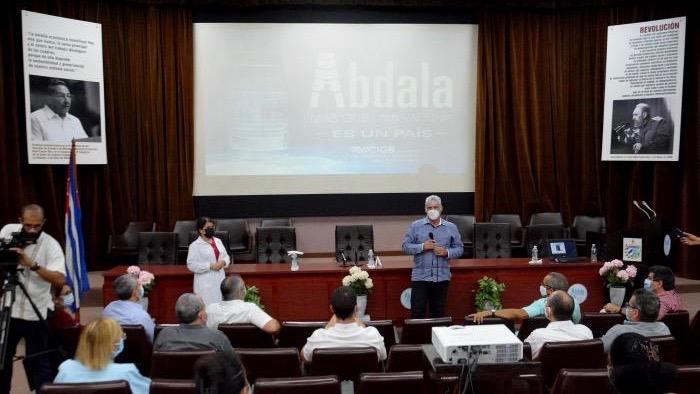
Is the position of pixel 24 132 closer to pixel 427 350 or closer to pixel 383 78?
pixel 383 78

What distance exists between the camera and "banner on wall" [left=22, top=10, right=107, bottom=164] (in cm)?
742

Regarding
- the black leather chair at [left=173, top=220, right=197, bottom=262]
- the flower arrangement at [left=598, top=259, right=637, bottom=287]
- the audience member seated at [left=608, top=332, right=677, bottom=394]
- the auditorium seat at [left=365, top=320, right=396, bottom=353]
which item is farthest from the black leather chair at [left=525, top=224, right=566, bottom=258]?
the audience member seated at [left=608, top=332, right=677, bottom=394]

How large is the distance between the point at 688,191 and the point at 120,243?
8108 millimetres

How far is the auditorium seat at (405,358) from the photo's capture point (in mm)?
3324

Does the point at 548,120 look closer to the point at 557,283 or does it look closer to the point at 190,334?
the point at 557,283

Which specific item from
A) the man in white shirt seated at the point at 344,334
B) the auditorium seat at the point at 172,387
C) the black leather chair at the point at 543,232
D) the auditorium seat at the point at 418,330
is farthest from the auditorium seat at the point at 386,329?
the black leather chair at the point at 543,232

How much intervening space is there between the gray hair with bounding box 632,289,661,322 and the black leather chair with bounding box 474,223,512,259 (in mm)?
3780

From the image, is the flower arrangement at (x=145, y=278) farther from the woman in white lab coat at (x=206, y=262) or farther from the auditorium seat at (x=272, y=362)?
the auditorium seat at (x=272, y=362)

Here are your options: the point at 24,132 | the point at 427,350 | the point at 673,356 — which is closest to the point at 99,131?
the point at 24,132

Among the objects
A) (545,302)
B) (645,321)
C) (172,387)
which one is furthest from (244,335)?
(645,321)

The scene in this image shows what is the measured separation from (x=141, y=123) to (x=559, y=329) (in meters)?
6.98

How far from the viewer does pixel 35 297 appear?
3.99 m

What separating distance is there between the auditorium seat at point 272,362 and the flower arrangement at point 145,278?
8.42 feet

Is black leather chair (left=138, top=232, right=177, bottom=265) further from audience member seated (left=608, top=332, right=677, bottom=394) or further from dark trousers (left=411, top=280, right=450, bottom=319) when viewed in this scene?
audience member seated (left=608, top=332, right=677, bottom=394)
